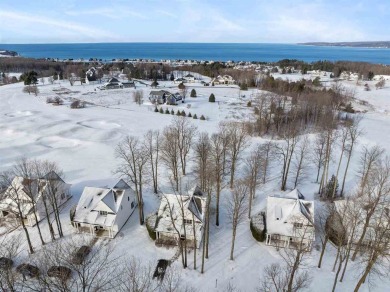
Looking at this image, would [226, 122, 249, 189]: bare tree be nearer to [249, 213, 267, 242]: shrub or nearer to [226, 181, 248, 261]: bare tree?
[226, 181, 248, 261]: bare tree

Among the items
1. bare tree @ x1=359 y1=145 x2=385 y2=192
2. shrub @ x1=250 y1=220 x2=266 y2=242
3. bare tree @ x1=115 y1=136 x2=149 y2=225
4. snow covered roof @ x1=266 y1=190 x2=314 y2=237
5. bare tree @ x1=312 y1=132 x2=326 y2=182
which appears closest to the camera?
snow covered roof @ x1=266 y1=190 x2=314 y2=237

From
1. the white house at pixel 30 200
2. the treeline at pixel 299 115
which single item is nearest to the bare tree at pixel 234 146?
the treeline at pixel 299 115

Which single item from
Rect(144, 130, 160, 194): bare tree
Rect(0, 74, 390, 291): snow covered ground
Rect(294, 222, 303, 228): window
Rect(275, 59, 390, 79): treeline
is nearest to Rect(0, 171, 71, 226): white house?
Rect(0, 74, 390, 291): snow covered ground

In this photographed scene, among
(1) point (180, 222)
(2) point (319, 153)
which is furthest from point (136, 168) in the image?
(2) point (319, 153)

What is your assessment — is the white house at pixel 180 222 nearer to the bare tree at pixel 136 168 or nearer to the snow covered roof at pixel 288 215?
the bare tree at pixel 136 168

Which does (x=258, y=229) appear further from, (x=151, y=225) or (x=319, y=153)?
(x=319, y=153)

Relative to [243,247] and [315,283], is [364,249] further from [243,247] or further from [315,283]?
[243,247]

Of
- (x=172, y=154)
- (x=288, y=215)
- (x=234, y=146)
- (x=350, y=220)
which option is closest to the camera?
(x=350, y=220)
